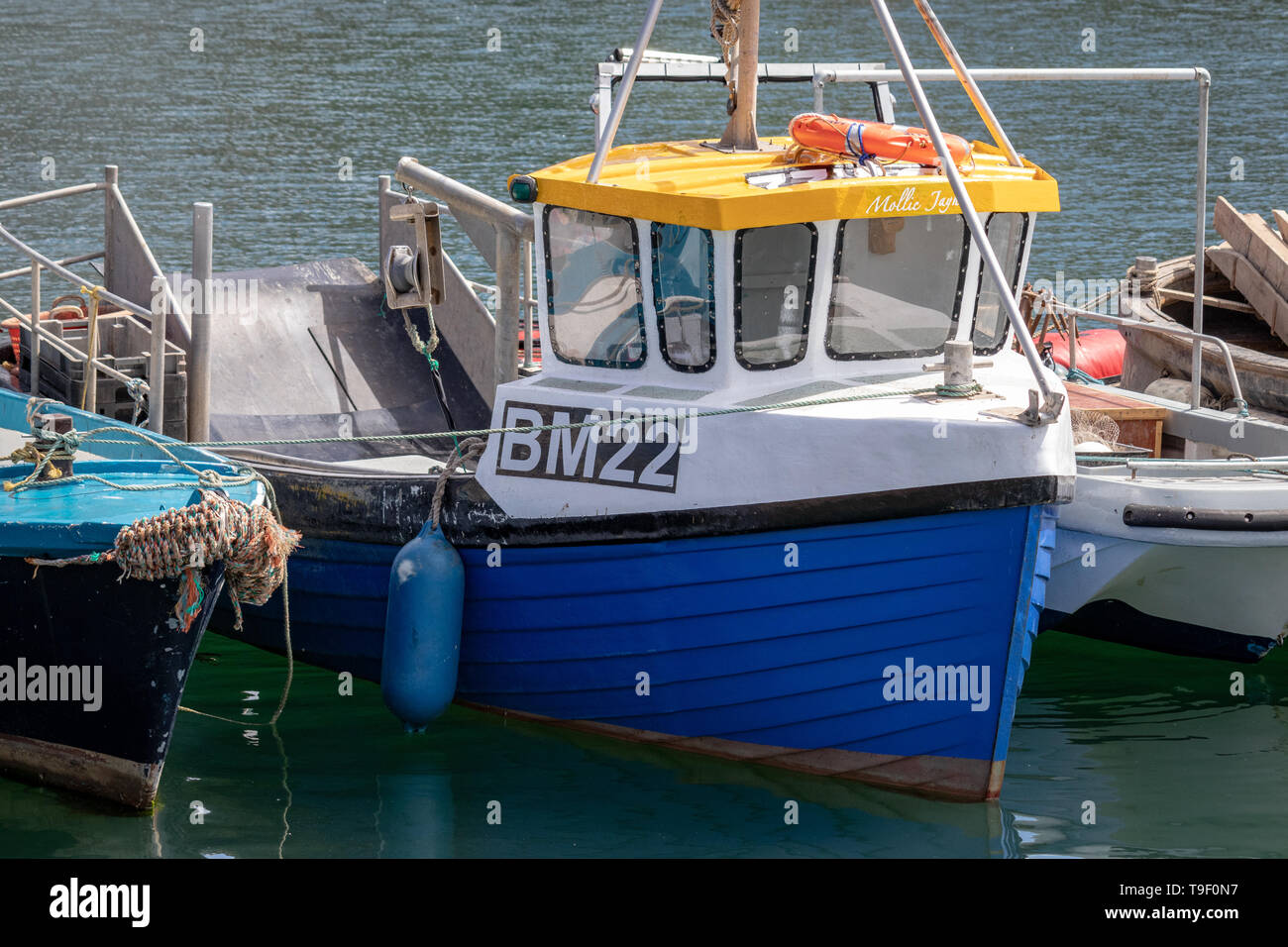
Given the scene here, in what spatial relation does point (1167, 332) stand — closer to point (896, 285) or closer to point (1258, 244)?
point (1258, 244)

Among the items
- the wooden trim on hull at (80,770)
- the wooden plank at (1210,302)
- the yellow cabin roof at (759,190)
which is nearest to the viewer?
the yellow cabin roof at (759,190)

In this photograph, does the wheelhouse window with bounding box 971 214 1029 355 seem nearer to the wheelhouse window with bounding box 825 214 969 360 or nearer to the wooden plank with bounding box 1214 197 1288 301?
the wheelhouse window with bounding box 825 214 969 360

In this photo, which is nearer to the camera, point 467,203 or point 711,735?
point 711,735

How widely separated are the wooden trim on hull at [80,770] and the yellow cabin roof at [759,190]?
3.53 m

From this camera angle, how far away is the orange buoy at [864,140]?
818 cm

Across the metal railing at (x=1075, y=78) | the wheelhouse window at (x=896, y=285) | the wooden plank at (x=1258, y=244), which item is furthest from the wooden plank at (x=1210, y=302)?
the wheelhouse window at (x=896, y=285)

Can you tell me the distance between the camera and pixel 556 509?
837 cm

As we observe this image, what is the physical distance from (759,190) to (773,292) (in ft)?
1.67

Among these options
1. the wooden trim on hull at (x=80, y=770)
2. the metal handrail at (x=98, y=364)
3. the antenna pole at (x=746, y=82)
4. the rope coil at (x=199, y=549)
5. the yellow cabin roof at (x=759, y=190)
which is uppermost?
the antenna pole at (x=746, y=82)

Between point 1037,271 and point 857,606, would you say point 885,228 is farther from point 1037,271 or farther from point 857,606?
point 1037,271

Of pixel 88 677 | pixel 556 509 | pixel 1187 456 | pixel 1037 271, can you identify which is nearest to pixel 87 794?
pixel 88 677

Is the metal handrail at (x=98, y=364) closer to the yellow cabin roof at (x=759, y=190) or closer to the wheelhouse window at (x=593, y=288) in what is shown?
the wheelhouse window at (x=593, y=288)

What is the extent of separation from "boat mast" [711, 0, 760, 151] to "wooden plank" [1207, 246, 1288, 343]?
5674 mm

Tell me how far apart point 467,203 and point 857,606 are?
3244 millimetres
